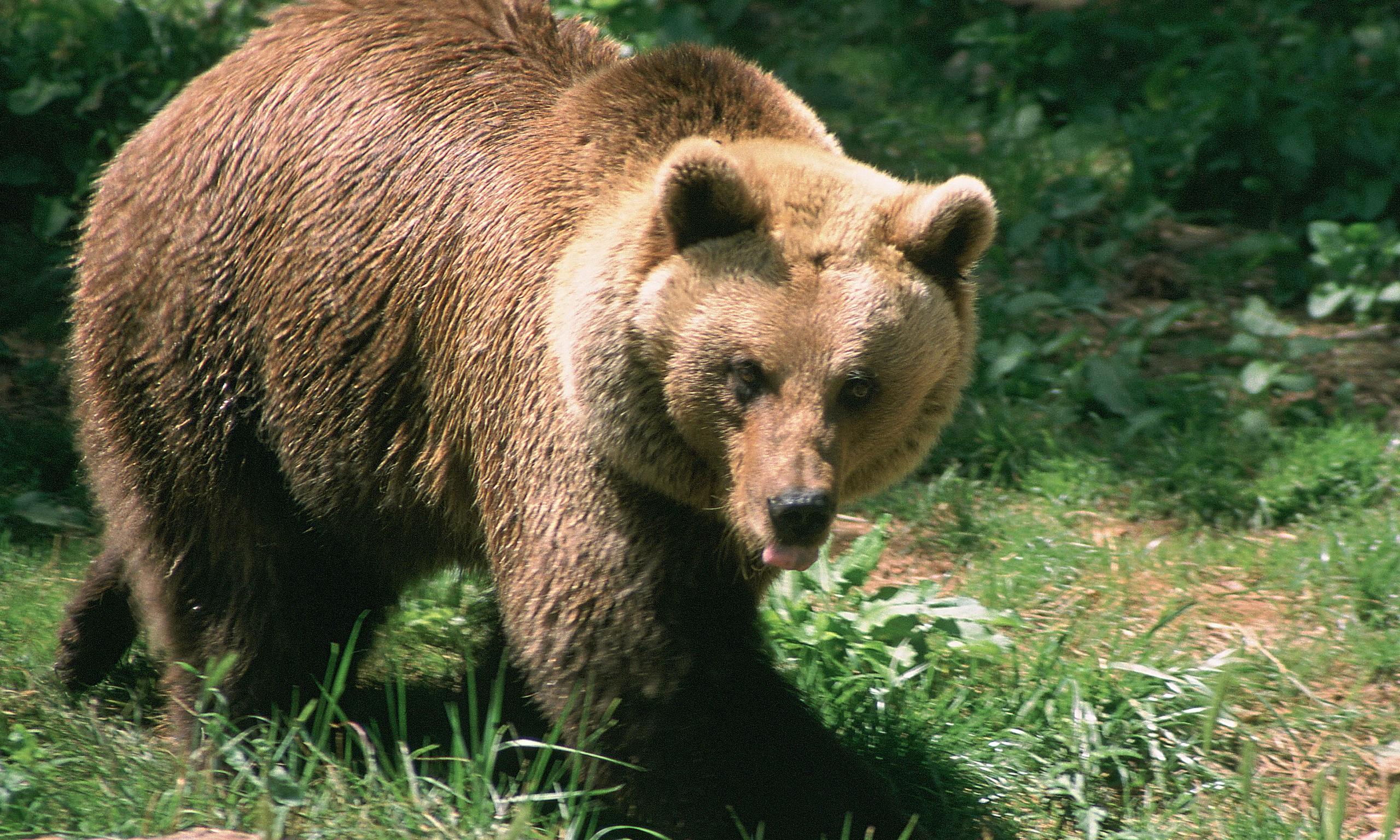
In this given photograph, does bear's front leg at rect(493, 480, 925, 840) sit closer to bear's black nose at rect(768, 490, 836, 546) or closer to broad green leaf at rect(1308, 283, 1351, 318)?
bear's black nose at rect(768, 490, 836, 546)

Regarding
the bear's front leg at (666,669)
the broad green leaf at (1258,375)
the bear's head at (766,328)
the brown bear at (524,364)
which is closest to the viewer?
the bear's head at (766,328)

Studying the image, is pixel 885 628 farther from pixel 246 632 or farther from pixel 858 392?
pixel 246 632

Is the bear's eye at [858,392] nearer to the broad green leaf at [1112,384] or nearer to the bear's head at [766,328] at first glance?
the bear's head at [766,328]

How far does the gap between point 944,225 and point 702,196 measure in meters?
0.64

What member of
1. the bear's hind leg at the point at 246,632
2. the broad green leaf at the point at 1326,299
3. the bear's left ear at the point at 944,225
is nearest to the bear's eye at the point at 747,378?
the bear's left ear at the point at 944,225

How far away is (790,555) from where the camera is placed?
350cm

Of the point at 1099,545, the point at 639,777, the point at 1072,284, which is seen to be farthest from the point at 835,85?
the point at 639,777

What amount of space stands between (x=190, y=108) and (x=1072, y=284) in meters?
4.44

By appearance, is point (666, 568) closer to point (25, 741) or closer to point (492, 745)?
point (492, 745)

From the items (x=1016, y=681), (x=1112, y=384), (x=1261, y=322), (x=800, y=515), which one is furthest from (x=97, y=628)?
(x=1261, y=322)

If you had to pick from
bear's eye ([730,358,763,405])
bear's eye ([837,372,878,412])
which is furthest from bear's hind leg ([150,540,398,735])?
bear's eye ([837,372,878,412])

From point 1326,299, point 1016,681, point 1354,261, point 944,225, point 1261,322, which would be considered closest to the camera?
point 944,225

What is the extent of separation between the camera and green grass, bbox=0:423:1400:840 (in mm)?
3676

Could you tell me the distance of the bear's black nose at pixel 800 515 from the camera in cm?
341
